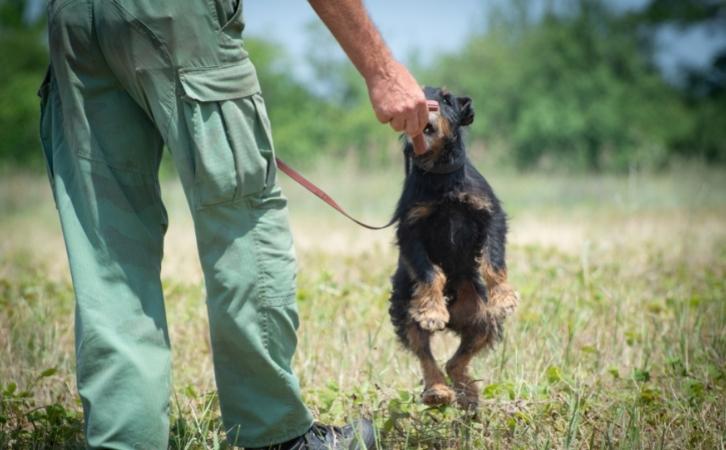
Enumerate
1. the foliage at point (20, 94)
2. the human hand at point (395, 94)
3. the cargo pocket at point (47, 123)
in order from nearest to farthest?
the human hand at point (395, 94)
the cargo pocket at point (47, 123)
the foliage at point (20, 94)

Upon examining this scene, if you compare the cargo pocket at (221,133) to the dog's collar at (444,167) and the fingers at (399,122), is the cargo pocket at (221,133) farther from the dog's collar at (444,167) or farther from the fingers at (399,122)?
the dog's collar at (444,167)

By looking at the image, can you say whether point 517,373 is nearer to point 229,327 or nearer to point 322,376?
point 322,376

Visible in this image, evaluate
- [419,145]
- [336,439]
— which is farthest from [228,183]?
[336,439]

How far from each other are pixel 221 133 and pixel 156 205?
486 mm

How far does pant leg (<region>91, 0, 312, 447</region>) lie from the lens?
296 cm

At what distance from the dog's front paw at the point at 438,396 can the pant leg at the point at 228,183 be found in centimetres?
93

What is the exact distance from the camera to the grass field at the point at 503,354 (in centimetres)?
394

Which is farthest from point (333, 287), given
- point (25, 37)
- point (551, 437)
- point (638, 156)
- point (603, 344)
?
point (25, 37)

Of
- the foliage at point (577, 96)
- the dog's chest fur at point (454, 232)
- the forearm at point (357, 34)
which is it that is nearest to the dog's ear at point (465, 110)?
the dog's chest fur at point (454, 232)

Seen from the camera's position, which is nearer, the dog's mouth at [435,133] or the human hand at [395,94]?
the human hand at [395,94]

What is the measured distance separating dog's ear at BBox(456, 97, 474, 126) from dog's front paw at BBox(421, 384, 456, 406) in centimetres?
134

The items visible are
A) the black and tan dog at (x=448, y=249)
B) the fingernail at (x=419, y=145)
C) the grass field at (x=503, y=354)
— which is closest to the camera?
the fingernail at (x=419, y=145)

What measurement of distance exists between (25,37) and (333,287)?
37755mm

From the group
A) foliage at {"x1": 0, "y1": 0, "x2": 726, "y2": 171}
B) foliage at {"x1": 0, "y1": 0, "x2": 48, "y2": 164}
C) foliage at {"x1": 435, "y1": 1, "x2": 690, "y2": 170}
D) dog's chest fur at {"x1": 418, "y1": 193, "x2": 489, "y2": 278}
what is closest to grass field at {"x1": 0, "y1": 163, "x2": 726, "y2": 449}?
dog's chest fur at {"x1": 418, "y1": 193, "x2": 489, "y2": 278}
